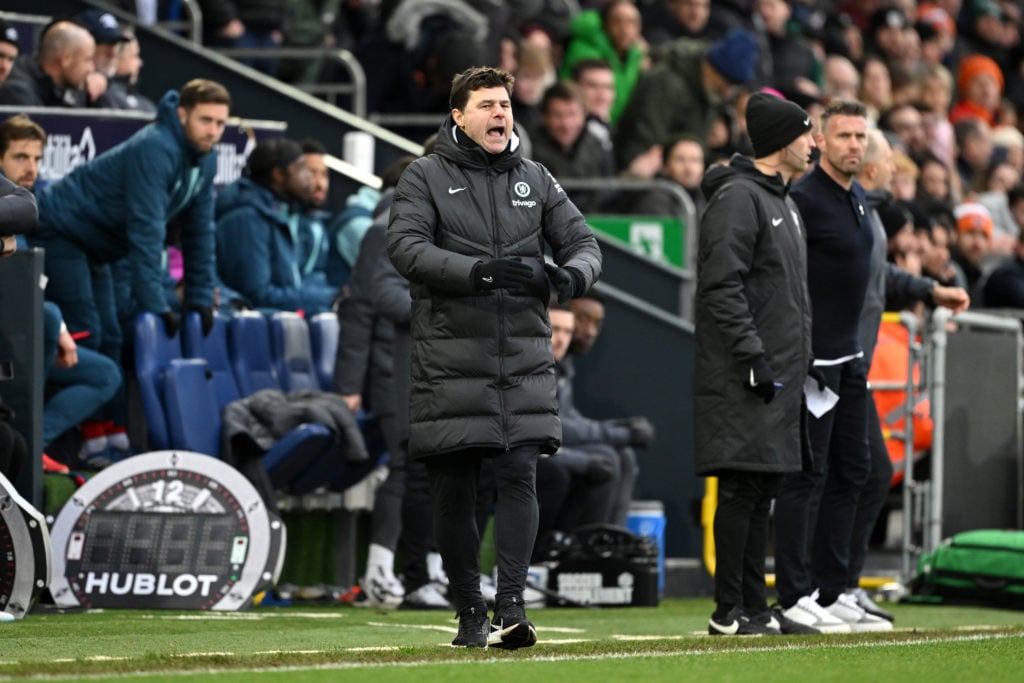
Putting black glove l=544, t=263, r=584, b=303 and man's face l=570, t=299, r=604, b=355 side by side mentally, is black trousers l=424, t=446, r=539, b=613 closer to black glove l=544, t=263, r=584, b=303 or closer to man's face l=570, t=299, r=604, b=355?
black glove l=544, t=263, r=584, b=303

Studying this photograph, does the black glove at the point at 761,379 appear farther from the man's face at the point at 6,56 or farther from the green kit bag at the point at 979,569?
the man's face at the point at 6,56

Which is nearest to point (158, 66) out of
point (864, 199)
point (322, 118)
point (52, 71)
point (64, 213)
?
point (322, 118)

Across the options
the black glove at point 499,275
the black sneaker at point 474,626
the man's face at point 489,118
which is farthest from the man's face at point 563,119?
the black sneaker at point 474,626

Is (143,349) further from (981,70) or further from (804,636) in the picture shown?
(981,70)

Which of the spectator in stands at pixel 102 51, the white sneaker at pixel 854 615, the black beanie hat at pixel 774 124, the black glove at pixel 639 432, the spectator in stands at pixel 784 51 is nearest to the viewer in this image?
the black beanie hat at pixel 774 124

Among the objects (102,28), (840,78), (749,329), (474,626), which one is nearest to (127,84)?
(102,28)

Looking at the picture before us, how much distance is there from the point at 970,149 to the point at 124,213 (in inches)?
480

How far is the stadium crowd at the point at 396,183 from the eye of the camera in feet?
35.5

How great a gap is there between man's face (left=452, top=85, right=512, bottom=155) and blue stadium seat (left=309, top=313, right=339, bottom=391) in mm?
4220

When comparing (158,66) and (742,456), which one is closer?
(742,456)

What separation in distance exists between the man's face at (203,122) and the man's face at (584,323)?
254cm

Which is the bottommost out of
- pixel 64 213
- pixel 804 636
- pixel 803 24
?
pixel 804 636

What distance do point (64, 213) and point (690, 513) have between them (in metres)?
4.53

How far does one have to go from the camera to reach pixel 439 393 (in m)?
7.77
